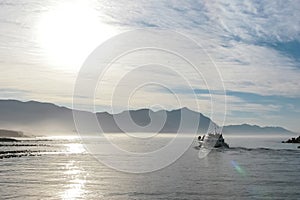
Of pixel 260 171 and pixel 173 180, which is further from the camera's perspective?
pixel 260 171

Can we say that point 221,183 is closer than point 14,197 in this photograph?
No

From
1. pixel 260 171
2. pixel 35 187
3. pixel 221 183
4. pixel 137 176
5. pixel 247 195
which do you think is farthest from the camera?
pixel 260 171

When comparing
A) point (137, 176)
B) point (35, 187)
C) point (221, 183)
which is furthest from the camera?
point (137, 176)

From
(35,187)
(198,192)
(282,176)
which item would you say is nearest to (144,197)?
(198,192)

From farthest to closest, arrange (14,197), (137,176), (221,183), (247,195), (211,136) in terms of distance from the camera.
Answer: (211,136), (137,176), (221,183), (247,195), (14,197)

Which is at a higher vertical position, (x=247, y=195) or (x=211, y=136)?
(x=211, y=136)

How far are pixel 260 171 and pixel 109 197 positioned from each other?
37807 millimetres

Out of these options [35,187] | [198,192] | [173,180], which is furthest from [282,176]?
[35,187]

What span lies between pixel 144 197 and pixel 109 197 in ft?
13.0

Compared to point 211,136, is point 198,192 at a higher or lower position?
lower

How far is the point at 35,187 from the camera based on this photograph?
5212 centimetres

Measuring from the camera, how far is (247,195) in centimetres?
4756

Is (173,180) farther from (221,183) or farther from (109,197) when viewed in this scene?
(109,197)

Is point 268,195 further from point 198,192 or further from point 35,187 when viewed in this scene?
point 35,187
